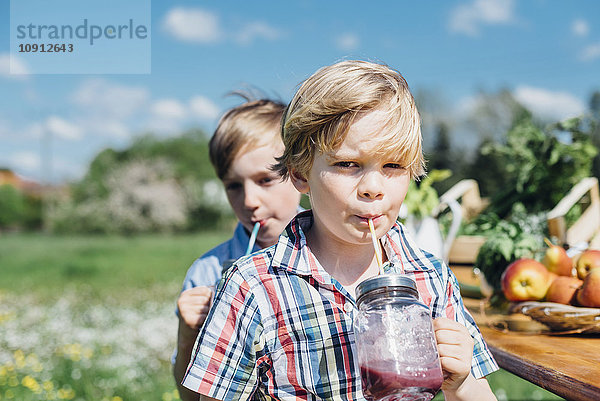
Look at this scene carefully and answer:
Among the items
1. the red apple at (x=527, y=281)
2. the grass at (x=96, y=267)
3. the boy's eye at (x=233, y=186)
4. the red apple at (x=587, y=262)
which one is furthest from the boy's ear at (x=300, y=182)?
the grass at (x=96, y=267)

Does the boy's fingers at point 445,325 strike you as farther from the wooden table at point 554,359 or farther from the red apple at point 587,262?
the red apple at point 587,262

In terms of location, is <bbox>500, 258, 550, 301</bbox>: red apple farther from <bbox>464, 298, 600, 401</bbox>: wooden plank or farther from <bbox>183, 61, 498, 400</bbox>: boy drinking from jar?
<bbox>183, 61, 498, 400</bbox>: boy drinking from jar

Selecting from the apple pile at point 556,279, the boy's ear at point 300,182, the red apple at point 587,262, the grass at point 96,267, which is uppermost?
the boy's ear at point 300,182

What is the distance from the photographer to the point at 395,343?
1174 millimetres

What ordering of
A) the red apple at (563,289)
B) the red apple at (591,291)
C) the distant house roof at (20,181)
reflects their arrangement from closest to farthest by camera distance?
the red apple at (591,291) < the red apple at (563,289) < the distant house roof at (20,181)

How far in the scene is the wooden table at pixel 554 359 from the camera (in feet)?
4.66

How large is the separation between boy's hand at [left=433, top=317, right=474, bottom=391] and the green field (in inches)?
118

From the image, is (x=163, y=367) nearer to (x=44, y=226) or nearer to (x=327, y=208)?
(x=327, y=208)

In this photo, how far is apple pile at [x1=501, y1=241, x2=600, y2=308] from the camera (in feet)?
6.56

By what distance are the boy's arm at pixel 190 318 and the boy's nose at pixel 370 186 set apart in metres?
0.72

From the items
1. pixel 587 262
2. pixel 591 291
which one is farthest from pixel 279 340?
pixel 587 262

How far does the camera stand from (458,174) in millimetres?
5094

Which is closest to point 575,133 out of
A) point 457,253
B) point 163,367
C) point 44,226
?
point 457,253

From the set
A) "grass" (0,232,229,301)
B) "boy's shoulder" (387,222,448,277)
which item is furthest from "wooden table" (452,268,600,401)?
"grass" (0,232,229,301)
